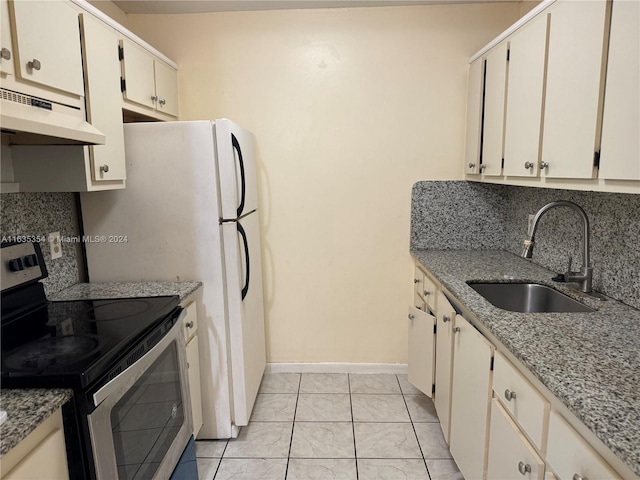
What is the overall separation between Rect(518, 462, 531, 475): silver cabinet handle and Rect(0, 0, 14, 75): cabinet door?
1.92 meters

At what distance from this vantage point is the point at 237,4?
248 centimetres

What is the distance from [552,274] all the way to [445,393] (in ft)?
2.68

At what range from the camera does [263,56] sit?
2.63m

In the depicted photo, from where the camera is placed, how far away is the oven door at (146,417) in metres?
1.12

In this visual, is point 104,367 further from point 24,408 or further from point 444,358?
point 444,358

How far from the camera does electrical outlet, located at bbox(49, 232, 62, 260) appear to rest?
186 centimetres

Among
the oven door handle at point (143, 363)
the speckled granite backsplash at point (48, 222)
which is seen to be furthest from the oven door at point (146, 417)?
the speckled granite backsplash at point (48, 222)

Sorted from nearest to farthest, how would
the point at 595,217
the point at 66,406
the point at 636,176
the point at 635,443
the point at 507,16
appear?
the point at 635,443
the point at 66,406
the point at 636,176
the point at 595,217
the point at 507,16

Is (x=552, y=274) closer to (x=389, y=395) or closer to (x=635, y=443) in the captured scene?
(x=389, y=395)

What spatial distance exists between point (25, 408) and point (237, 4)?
7.89 ft

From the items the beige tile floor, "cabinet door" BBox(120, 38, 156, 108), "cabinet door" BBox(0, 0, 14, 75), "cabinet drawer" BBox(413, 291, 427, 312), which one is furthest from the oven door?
"cabinet drawer" BBox(413, 291, 427, 312)

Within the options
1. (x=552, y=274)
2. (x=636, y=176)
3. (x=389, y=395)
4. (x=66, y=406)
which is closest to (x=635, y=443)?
(x=636, y=176)

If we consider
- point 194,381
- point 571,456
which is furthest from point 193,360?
point 571,456

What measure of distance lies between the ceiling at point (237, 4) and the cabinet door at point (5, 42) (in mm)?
1399
